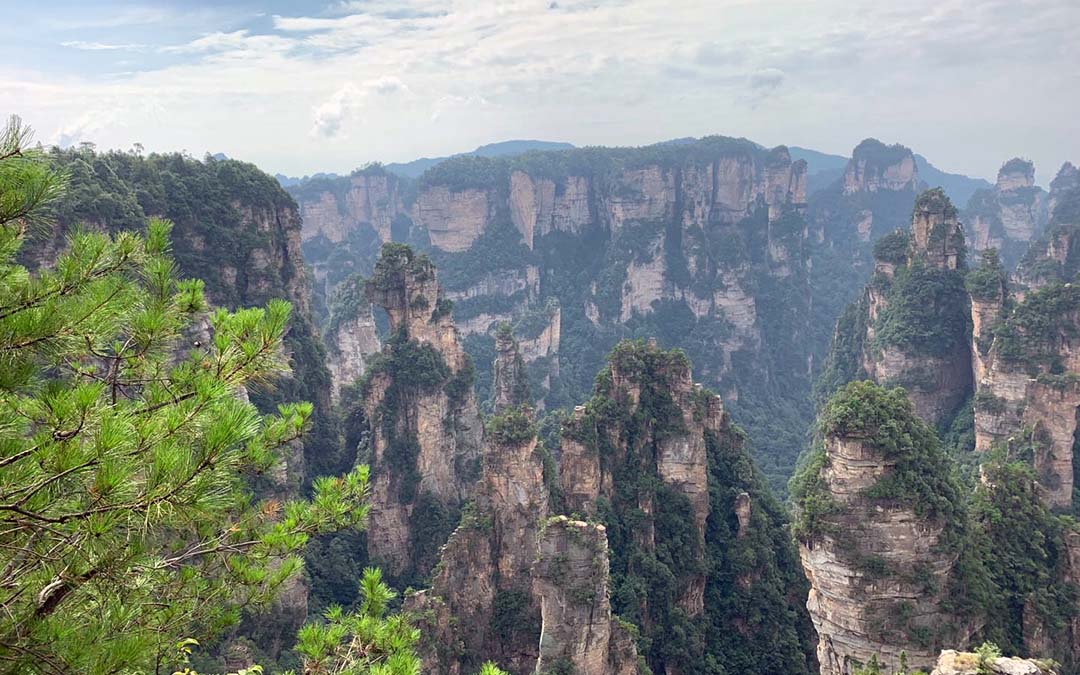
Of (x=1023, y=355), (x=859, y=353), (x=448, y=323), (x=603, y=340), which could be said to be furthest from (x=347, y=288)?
(x=1023, y=355)

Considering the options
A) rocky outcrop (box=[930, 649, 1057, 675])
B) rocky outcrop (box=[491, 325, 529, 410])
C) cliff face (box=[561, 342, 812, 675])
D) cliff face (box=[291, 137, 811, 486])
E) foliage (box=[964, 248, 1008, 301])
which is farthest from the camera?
cliff face (box=[291, 137, 811, 486])

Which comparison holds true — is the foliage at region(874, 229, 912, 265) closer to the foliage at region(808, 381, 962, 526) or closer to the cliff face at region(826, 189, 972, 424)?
the cliff face at region(826, 189, 972, 424)

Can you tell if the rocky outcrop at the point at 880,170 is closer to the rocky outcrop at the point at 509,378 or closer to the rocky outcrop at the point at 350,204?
the rocky outcrop at the point at 350,204

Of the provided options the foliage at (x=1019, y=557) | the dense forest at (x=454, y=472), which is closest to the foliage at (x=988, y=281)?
the dense forest at (x=454, y=472)

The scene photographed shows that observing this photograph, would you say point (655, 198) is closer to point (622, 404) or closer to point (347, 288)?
point (347, 288)

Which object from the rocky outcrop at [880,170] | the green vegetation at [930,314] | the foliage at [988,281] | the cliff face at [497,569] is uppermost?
the rocky outcrop at [880,170]

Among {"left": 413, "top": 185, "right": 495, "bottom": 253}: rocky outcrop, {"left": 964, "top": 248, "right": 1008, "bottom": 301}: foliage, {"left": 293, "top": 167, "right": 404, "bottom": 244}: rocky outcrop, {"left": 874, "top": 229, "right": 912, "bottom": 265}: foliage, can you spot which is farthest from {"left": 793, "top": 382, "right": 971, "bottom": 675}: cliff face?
{"left": 293, "top": 167, "right": 404, "bottom": 244}: rocky outcrop
